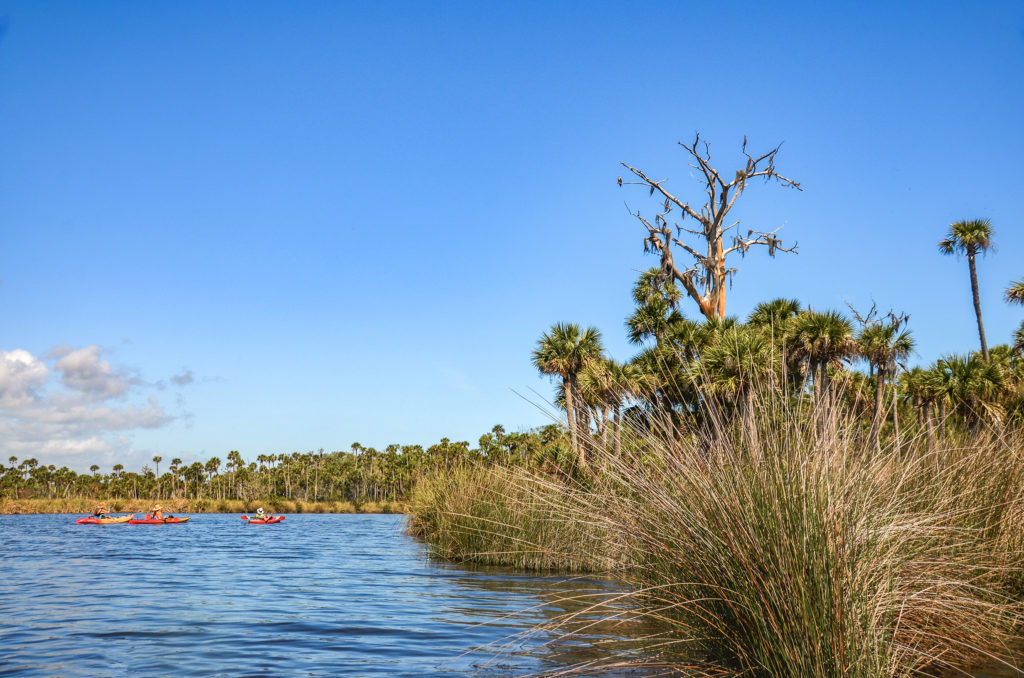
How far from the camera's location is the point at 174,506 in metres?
91.8

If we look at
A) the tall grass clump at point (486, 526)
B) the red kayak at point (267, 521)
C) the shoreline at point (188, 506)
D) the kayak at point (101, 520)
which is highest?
the tall grass clump at point (486, 526)

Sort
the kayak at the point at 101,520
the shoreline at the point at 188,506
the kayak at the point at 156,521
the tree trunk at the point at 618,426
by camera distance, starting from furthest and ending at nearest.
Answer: the shoreline at the point at 188,506 → the kayak at the point at 156,521 → the kayak at the point at 101,520 → the tree trunk at the point at 618,426

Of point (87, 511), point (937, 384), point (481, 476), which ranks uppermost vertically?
point (937, 384)

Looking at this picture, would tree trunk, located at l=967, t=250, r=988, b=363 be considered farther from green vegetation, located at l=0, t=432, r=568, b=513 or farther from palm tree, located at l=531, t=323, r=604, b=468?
green vegetation, located at l=0, t=432, r=568, b=513

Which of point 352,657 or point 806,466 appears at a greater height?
point 806,466

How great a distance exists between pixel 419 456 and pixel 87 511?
3842 centimetres

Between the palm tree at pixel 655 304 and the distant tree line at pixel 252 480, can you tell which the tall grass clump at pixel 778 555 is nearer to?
the palm tree at pixel 655 304

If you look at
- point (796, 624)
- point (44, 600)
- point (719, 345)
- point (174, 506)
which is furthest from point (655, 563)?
point (174, 506)

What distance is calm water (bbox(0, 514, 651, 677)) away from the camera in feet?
24.9

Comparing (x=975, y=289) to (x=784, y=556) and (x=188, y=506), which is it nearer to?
(x=784, y=556)

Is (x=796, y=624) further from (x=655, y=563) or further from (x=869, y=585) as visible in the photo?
(x=655, y=563)

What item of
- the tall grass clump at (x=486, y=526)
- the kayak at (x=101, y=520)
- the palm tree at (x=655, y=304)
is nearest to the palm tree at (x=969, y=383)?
the palm tree at (x=655, y=304)

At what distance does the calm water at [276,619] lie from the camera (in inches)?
299

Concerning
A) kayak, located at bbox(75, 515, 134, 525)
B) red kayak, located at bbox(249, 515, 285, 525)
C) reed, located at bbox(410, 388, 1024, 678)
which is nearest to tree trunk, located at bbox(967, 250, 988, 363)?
reed, located at bbox(410, 388, 1024, 678)
